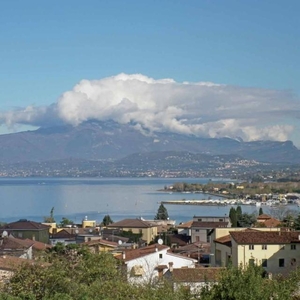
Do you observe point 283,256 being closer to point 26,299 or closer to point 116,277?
point 116,277

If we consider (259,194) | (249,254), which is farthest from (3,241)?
(259,194)

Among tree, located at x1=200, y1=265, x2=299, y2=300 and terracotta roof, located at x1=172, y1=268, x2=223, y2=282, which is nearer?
tree, located at x1=200, y1=265, x2=299, y2=300

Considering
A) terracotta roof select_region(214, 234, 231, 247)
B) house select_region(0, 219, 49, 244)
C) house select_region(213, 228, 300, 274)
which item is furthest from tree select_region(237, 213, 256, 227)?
house select_region(213, 228, 300, 274)

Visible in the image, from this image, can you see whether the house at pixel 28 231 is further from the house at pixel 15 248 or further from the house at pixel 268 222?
the house at pixel 268 222

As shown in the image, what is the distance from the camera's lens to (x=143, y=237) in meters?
38.9

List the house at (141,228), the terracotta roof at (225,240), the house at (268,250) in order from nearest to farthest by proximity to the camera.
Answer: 1. the house at (268,250)
2. the terracotta roof at (225,240)
3. the house at (141,228)

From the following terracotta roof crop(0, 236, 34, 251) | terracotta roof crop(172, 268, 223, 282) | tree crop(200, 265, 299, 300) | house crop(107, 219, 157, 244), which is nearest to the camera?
tree crop(200, 265, 299, 300)

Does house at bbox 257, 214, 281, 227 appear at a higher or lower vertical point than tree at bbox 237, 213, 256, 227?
higher

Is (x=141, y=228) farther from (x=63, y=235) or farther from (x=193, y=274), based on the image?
(x=193, y=274)

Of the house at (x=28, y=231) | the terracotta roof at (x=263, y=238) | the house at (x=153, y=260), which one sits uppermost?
the terracotta roof at (x=263, y=238)

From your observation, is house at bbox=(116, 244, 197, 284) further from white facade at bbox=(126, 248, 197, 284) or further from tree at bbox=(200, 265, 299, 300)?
tree at bbox=(200, 265, 299, 300)

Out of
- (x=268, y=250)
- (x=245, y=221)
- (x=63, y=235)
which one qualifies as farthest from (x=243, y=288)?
(x=245, y=221)

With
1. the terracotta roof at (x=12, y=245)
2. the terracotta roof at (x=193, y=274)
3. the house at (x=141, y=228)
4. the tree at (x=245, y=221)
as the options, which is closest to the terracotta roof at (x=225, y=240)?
the terracotta roof at (x=193, y=274)

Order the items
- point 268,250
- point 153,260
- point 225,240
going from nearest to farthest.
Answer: point 153,260 → point 268,250 → point 225,240
